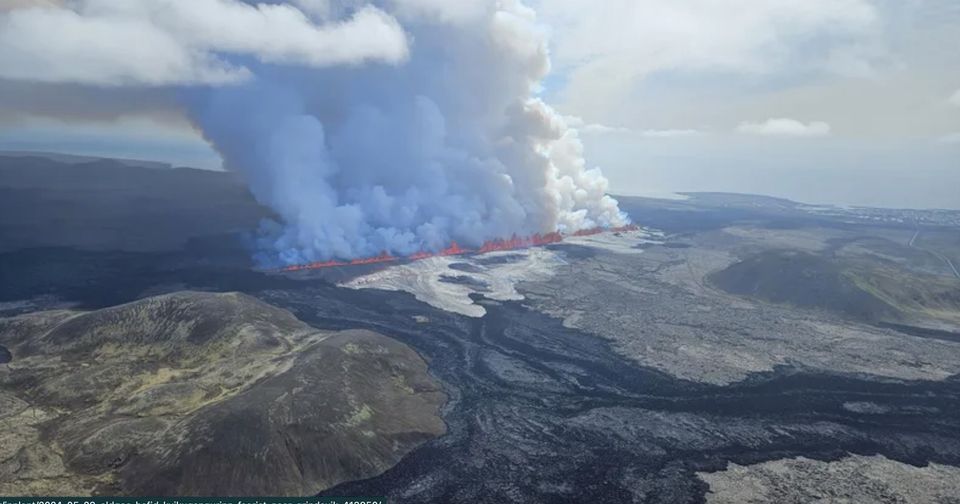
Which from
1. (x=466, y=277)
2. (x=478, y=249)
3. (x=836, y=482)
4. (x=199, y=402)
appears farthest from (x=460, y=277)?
(x=836, y=482)

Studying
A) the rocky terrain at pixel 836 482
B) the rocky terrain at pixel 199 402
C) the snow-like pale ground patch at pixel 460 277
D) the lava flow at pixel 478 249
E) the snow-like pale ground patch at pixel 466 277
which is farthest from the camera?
Result: the lava flow at pixel 478 249

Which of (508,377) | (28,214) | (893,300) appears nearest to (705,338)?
(508,377)

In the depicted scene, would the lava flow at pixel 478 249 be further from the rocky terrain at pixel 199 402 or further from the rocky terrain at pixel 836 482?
the rocky terrain at pixel 836 482

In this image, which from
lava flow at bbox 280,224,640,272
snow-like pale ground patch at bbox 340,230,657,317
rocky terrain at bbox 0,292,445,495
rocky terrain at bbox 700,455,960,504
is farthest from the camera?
lava flow at bbox 280,224,640,272

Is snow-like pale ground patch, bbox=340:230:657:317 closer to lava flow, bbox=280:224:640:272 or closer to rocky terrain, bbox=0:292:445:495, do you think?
lava flow, bbox=280:224:640:272

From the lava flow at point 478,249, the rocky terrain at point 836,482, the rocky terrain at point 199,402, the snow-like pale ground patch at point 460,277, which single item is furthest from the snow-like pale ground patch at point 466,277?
the rocky terrain at point 836,482

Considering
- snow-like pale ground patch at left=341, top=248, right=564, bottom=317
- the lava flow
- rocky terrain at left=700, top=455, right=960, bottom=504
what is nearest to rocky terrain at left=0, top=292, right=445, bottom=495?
rocky terrain at left=700, top=455, right=960, bottom=504

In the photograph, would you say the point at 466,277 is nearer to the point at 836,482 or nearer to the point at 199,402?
the point at 199,402
